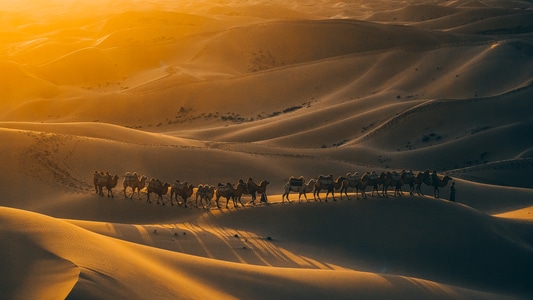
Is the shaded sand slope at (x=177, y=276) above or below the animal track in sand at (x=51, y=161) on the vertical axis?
below

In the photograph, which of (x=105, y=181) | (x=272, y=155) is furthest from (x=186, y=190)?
(x=272, y=155)

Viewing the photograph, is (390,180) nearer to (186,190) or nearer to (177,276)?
(186,190)

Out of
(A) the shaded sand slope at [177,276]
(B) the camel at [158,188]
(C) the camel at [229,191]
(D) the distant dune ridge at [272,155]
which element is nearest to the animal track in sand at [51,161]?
(D) the distant dune ridge at [272,155]

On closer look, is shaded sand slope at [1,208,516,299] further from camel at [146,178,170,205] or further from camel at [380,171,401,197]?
camel at [146,178,170,205]

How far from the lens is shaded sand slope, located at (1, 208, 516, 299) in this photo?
10336mm

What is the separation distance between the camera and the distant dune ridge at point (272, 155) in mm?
12109

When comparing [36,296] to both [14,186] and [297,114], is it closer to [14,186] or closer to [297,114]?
[14,186]

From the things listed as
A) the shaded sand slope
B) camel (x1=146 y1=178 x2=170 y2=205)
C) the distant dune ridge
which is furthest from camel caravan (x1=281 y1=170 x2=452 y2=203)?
the shaded sand slope

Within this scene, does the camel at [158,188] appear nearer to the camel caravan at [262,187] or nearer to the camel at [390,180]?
the camel caravan at [262,187]

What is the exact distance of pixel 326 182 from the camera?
18.0 metres

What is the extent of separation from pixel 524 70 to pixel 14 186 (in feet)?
111

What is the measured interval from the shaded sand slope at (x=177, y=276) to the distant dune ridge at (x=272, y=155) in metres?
0.04

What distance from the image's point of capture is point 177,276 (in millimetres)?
11578

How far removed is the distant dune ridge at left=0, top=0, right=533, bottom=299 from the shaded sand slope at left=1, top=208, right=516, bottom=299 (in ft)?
0.15
